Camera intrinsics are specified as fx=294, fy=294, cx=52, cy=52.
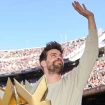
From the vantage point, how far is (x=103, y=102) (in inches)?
470

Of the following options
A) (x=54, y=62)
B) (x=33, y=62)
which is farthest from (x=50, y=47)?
(x=33, y=62)

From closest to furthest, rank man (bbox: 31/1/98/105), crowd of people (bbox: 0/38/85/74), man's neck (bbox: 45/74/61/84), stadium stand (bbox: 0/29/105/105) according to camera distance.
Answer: man (bbox: 31/1/98/105), man's neck (bbox: 45/74/61/84), stadium stand (bbox: 0/29/105/105), crowd of people (bbox: 0/38/85/74)

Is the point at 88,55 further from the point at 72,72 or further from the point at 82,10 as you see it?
the point at 82,10

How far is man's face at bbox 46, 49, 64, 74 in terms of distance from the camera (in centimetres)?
167

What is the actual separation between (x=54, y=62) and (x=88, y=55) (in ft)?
0.65

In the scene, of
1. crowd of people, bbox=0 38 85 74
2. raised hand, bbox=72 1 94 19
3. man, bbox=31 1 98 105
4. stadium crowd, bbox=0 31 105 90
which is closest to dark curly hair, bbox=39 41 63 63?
man, bbox=31 1 98 105

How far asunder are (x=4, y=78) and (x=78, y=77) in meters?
22.8

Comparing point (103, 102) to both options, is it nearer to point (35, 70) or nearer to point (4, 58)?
point (35, 70)

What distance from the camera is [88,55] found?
168 cm

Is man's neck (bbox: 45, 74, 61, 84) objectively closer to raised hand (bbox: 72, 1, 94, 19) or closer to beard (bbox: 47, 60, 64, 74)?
beard (bbox: 47, 60, 64, 74)

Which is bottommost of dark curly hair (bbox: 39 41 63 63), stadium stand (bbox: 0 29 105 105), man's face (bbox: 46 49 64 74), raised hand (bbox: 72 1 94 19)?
stadium stand (bbox: 0 29 105 105)

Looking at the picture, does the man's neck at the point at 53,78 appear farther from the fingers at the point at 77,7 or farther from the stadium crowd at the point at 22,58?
the stadium crowd at the point at 22,58

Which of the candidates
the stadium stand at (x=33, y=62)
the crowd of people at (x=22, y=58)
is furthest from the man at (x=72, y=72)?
the crowd of people at (x=22, y=58)

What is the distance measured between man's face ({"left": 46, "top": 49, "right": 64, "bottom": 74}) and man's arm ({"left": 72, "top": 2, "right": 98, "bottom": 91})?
0.11m
